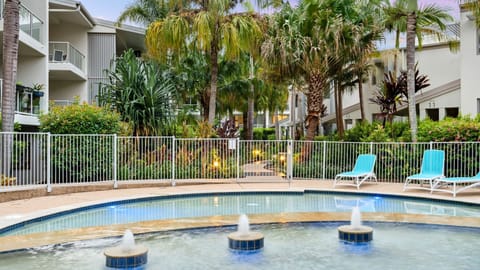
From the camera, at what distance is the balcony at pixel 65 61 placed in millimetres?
21547

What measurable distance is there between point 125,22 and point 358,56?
15.7m

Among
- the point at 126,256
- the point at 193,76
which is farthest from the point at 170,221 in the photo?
the point at 193,76

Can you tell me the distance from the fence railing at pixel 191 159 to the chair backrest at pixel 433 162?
1237 mm

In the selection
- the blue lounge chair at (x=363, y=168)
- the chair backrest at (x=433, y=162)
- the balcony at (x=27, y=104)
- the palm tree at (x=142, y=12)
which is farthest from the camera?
the palm tree at (x=142, y=12)

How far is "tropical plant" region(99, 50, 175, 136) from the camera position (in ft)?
52.7

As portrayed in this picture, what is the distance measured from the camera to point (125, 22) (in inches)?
1043

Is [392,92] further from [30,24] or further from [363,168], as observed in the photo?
[30,24]

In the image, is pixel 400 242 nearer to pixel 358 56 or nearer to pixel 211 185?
pixel 211 185

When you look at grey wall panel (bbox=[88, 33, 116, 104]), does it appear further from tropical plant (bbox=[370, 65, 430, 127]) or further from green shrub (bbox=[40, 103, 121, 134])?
tropical plant (bbox=[370, 65, 430, 127])

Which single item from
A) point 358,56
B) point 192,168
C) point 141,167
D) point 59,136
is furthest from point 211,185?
point 358,56

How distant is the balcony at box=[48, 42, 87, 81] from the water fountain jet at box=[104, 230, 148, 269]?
57.1 feet

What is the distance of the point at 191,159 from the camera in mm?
15047

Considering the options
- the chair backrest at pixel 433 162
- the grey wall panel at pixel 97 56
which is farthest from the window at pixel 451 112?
the grey wall panel at pixel 97 56

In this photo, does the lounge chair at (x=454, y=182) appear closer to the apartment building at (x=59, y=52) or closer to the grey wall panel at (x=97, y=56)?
the apartment building at (x=59, y=52)
